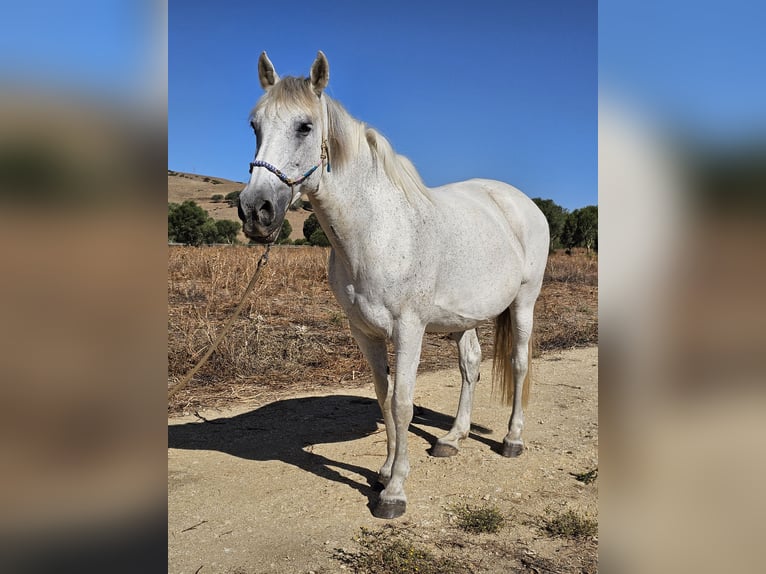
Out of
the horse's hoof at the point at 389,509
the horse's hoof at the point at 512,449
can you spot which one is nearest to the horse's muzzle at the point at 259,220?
the horse's hoof at the point at 389,509

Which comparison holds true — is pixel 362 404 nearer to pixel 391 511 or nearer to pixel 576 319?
pixel 391 511

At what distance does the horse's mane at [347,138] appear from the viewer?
2.63m

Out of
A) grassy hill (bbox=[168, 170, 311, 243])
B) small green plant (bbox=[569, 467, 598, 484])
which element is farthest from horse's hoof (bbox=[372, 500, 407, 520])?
grassy hill (bbox=[168, 170, 311, 243])

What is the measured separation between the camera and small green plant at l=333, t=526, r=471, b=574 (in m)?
2.56

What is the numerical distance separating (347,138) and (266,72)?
1.87 feet

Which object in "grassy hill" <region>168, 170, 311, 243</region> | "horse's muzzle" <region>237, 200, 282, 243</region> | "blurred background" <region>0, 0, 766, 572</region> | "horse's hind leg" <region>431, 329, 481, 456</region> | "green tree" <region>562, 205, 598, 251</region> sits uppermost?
"grassy hill" <region>168, 170, 311, 243</region>

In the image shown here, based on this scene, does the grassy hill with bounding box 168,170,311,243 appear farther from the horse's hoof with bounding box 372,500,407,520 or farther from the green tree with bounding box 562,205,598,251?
the horse's hoof with bounding box 372,500,407,520

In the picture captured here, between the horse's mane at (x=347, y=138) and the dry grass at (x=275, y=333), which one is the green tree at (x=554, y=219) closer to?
the dry grass at (x=275, y=333)

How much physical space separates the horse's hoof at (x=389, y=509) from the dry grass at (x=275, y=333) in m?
2.58

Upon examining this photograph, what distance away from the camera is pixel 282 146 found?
255cm

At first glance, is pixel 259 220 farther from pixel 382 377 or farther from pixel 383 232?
pixel 382 377
